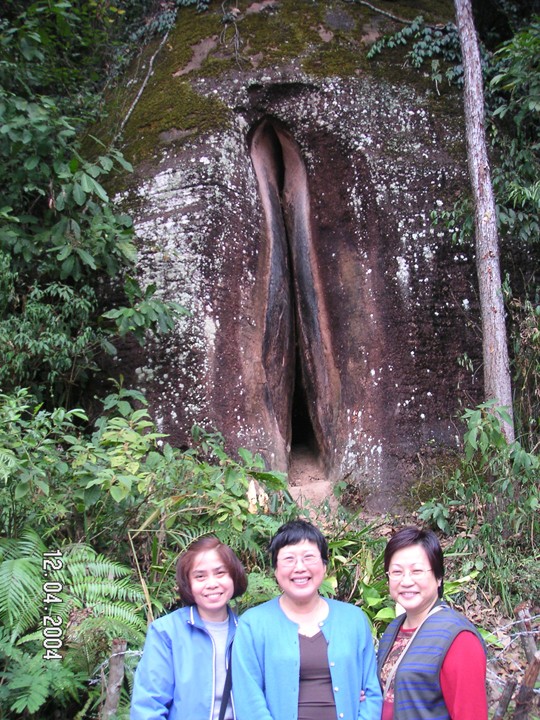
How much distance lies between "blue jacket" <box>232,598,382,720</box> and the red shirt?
0.91ft

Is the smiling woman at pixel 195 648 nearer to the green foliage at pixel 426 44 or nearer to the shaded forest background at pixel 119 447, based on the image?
the shaded forest background at pixel 119 447

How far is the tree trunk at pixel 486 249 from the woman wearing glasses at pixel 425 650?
2537mm

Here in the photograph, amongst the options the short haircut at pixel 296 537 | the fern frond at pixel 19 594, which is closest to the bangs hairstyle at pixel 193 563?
the short haircut at pixel 296 537

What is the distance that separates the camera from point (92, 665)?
3469mm

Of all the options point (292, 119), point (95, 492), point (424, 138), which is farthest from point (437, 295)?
point (95, 492)

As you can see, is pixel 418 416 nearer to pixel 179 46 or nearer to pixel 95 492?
pixel 95 492

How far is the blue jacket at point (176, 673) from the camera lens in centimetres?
251

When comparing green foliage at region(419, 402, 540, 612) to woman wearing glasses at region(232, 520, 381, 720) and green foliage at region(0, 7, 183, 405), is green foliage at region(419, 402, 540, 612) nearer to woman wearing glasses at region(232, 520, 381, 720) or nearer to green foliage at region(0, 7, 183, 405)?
woman wearing glasses at region(232, 520, 381, 720)

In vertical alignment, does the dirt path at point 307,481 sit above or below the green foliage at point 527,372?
below

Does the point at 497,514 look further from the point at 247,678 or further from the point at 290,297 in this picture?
the point at 290,297

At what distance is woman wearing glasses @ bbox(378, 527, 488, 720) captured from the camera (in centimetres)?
232

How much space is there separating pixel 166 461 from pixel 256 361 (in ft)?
6.58

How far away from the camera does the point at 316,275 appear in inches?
270

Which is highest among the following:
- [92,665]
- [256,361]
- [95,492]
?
[256,361]
